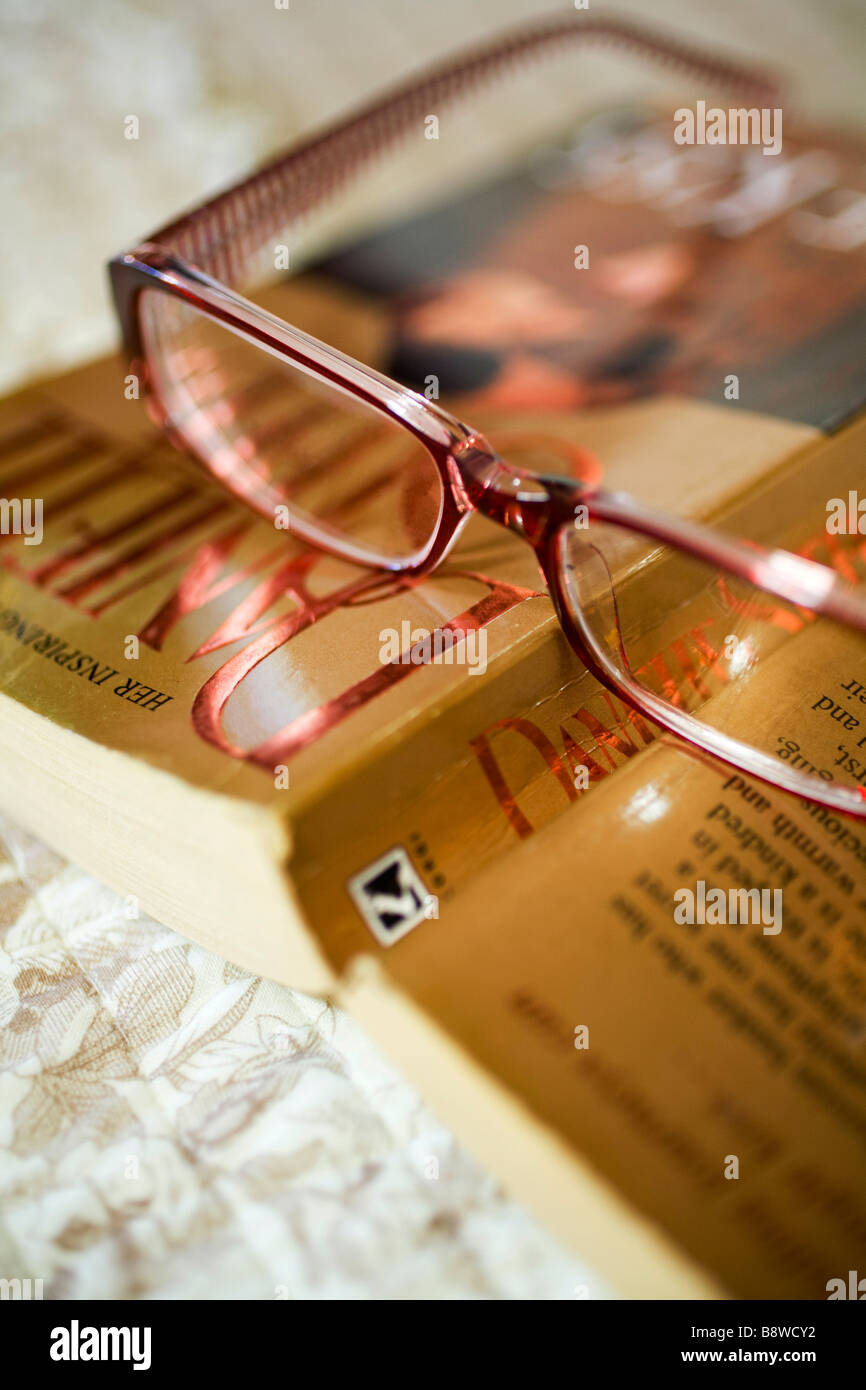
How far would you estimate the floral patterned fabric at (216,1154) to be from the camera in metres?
0.21

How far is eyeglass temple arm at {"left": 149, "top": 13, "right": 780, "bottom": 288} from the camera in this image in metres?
0.36

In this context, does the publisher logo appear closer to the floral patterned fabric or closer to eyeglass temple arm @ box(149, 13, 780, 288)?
the floral patterned fabric

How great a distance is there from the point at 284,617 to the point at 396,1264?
6.2 inches

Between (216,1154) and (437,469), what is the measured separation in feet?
0.60

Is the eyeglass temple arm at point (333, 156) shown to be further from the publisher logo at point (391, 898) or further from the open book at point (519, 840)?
the publisher logo at point (391, 898)

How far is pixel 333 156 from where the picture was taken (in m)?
0.41

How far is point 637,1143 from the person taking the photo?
185 millimetres

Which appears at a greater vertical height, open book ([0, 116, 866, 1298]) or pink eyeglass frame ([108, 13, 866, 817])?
pink eyeglass frame ([108, 13, 866, 817])

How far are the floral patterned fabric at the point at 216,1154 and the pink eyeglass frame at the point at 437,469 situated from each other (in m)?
0.12

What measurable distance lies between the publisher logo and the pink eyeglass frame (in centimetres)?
7

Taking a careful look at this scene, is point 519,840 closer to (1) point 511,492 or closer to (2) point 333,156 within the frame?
(1) point 511,492

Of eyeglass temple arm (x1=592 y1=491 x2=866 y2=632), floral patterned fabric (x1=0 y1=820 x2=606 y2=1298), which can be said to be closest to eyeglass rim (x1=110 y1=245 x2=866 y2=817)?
eyeglass temple arm (x1=592 y1=491 x2=866 y2=632)

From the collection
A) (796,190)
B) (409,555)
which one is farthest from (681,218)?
(409,555)
